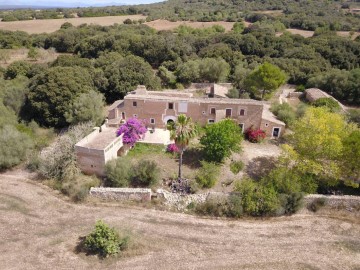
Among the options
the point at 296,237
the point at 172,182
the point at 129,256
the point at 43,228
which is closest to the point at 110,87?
the point at 172,182

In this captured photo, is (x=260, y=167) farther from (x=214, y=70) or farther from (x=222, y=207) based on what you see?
(x=214, y=70)

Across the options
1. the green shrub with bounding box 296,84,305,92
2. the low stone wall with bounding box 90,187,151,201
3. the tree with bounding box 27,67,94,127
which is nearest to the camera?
the low stone wall with bounding box 90,187,151,201

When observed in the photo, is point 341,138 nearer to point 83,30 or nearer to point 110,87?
point 110,87

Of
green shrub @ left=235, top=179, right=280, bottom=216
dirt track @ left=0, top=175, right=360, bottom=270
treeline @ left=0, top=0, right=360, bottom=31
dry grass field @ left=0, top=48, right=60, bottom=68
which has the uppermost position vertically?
treeline @ left=0, top=0, right=360, bottom=31

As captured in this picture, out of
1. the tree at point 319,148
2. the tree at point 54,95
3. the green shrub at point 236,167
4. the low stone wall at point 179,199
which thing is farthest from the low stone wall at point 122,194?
the tree at point 54,95

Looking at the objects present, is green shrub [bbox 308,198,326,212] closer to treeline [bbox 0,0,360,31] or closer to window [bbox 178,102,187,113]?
window [bbox 178,102,187,113]

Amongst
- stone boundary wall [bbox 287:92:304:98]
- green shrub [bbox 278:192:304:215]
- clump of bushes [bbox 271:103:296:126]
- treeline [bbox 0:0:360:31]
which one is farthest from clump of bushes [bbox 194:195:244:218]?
treeline [bbox 0:0:360:31]
